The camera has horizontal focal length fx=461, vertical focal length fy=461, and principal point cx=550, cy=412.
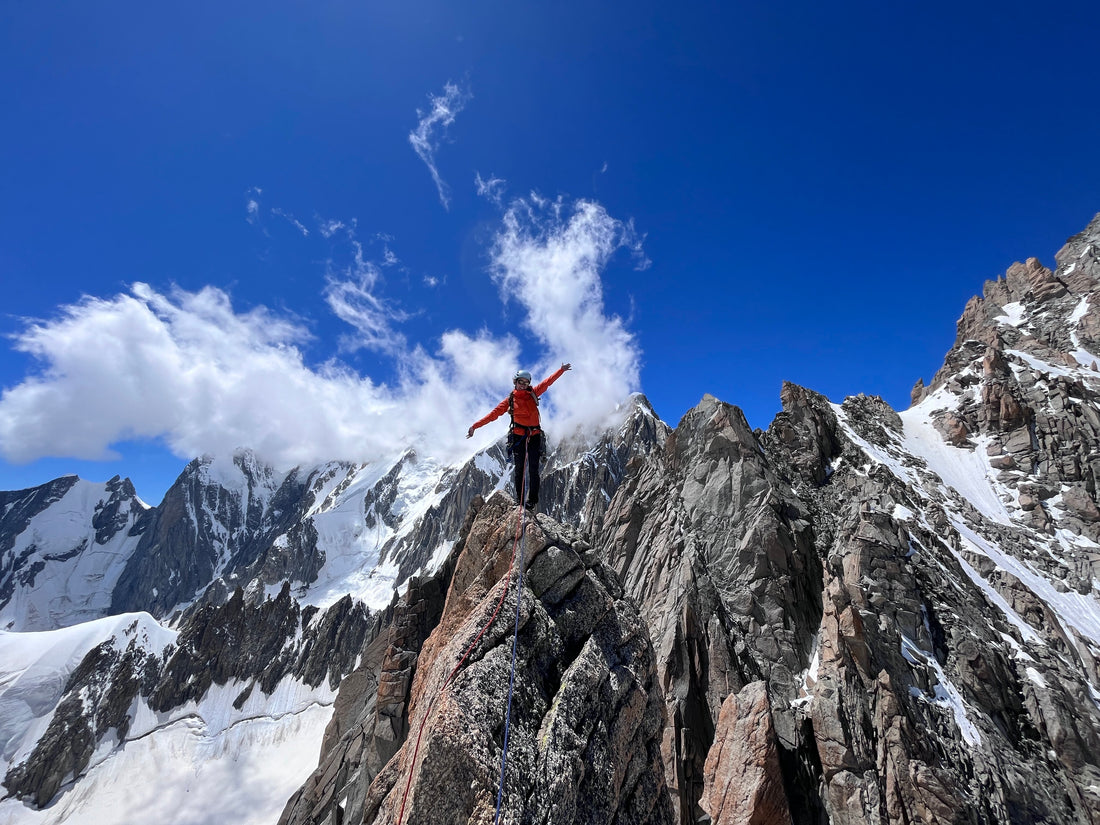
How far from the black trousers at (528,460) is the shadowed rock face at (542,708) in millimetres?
1235

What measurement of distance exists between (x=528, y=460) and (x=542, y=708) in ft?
20.9

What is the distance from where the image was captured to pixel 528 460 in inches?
495

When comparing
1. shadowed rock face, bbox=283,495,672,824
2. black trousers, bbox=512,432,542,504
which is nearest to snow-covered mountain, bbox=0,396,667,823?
black trousers, bbox=512,432,542,504

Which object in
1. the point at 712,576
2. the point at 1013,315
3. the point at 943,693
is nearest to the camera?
the point at 943,693

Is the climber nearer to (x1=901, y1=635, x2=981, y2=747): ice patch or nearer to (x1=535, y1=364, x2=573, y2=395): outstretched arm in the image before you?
(x1=535, y1=364, x2=573, y2=395): outstretched arm

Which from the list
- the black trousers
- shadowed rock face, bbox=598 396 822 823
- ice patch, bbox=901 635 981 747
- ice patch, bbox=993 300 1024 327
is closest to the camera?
the black trousers

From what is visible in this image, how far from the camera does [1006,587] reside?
117 feet

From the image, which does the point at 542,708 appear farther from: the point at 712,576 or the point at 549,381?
the point at 712,576

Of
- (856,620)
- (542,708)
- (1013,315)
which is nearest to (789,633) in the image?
(856,620)

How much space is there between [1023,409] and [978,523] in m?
21.5

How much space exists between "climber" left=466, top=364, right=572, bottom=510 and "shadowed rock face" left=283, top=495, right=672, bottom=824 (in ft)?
4.62

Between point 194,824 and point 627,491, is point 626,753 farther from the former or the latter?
point 194,824

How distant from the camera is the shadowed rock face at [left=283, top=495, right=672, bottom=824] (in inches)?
233

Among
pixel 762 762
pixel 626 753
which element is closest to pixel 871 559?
pixel 762 762
